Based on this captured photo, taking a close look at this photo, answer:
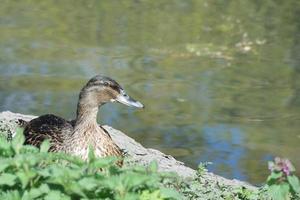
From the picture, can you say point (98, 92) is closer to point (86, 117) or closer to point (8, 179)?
point (86, 117)

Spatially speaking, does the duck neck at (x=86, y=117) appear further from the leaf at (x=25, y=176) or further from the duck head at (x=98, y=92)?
the leaf at (x=25, y=176)

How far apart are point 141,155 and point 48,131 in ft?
4.30

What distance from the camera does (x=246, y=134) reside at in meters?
11.2

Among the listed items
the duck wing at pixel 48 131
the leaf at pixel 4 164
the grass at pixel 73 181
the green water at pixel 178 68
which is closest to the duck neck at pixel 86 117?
the duck wing at pixel 48 131

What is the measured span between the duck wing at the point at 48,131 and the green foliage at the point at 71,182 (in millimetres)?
3151

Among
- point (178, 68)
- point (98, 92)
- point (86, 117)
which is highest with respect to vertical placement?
point (178, 68)

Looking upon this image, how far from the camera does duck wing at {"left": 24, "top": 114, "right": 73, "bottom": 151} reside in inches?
322

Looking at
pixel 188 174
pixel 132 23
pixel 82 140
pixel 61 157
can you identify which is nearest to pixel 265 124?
pixel 188 174

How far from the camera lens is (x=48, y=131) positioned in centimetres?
834

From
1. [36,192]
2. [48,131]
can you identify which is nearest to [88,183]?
[36,192]

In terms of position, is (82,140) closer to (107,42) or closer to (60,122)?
(60,122)

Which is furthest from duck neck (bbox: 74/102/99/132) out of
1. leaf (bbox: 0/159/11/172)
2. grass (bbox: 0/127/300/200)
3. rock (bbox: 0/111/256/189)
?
leaf (bbox: 0/159/11/172)

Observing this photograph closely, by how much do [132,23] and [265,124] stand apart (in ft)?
16.9

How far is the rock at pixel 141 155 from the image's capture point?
8820mm
